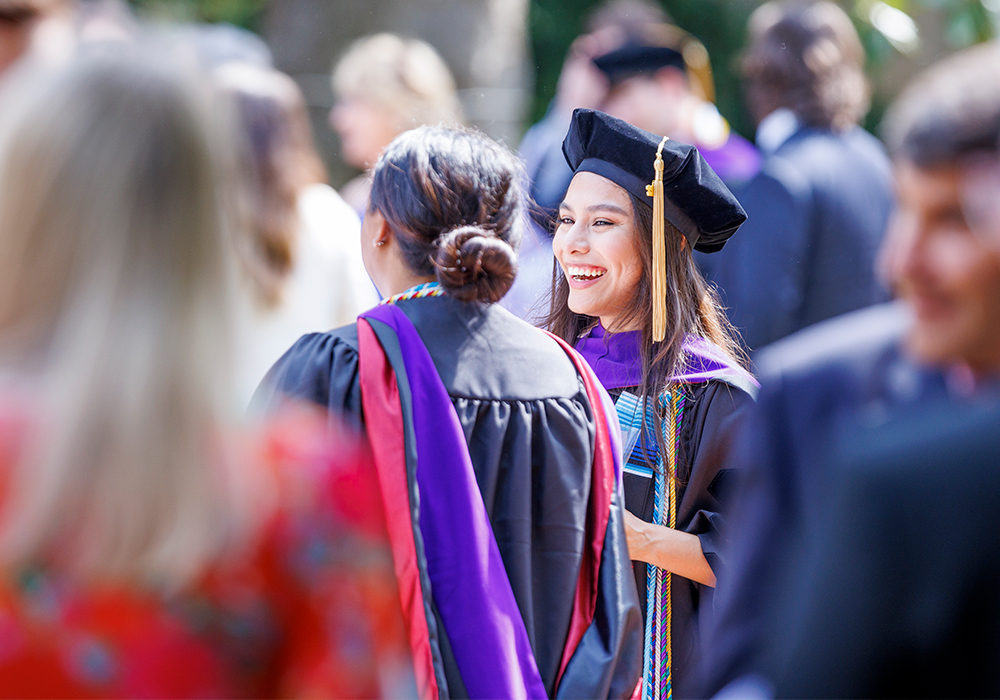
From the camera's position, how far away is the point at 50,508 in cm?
99

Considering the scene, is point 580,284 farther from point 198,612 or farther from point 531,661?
point 198,612

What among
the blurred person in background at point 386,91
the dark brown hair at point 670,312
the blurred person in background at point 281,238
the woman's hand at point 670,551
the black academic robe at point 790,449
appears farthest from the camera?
the blurred person in background at point 386,91

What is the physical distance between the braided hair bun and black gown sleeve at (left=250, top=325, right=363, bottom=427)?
215 mm

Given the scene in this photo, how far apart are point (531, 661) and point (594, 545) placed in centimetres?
28

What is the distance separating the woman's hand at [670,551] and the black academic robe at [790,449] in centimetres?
87

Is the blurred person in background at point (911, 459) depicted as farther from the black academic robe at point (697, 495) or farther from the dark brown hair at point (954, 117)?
the black academic robe at point (697, 495)

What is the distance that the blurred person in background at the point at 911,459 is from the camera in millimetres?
1049

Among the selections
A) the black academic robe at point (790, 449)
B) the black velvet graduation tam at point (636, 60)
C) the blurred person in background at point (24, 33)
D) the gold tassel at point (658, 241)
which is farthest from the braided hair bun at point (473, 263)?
the black velvet graduation tam at point (636, 60)

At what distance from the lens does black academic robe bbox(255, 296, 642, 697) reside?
195cm

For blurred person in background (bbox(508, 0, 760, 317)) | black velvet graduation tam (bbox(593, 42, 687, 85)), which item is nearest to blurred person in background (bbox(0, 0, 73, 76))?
blurred person in background (bbox(508, 0, 760, 317))

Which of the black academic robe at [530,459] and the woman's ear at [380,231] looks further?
the woman's ear at [380,231]

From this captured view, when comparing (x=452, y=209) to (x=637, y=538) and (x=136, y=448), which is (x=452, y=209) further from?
(x=136, y=448)

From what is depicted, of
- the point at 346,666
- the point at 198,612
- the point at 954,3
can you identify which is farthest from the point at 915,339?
the point at 954,3

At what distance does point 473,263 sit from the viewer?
6.54ft
